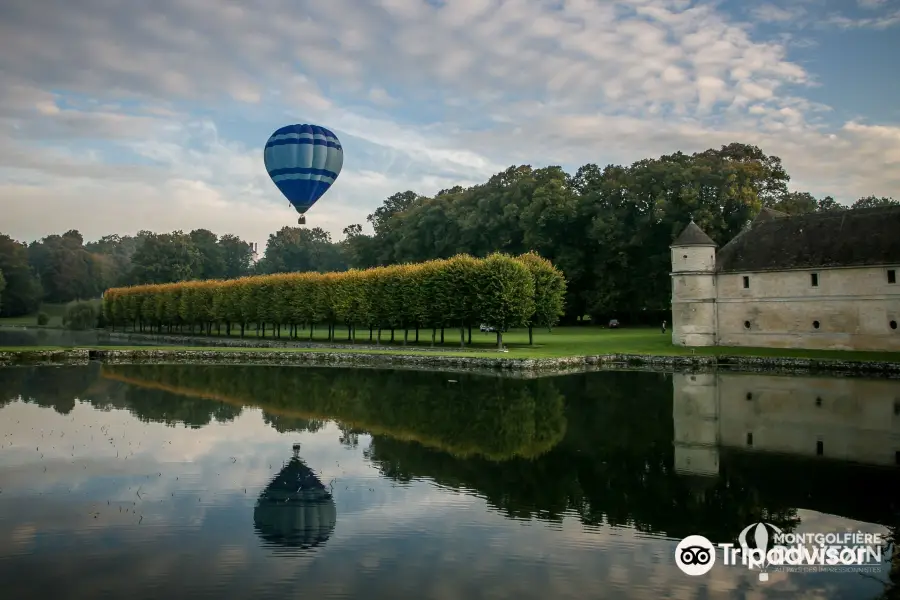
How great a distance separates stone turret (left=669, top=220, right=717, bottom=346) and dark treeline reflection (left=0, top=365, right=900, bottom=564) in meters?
10.3

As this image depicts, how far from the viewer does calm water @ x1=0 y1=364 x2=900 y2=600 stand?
830cm

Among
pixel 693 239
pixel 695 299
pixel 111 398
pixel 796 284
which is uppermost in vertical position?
pixel 693 239

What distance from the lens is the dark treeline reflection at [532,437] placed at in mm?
10898

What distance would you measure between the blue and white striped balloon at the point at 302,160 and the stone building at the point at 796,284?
2040 centimetres

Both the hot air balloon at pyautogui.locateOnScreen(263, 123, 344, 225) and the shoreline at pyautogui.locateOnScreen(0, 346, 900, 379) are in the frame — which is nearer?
the shoreline at pyautogui.locateOnScreen(0, 346, 900, 379)

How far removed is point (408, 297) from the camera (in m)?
45.1

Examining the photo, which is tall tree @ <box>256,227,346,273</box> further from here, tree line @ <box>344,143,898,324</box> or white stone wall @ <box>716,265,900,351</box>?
white stone wall @ <box>716,265,900,351</box>

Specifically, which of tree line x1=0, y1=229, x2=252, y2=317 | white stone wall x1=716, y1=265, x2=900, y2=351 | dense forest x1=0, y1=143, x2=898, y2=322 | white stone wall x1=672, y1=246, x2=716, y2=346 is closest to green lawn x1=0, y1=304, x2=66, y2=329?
tree line x1=0, y1=229, x2=252, y2=317

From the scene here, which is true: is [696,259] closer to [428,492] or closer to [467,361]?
[467,361]

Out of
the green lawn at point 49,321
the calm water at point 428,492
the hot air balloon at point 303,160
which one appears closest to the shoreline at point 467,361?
the calm water at point 428,492

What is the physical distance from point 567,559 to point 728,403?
1469cm

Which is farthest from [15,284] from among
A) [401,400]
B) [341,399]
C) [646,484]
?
[646,484]

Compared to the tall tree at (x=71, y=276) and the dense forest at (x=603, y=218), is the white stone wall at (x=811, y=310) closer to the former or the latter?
the dense forest at (x=603, y=218)

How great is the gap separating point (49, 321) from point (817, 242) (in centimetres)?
9266
